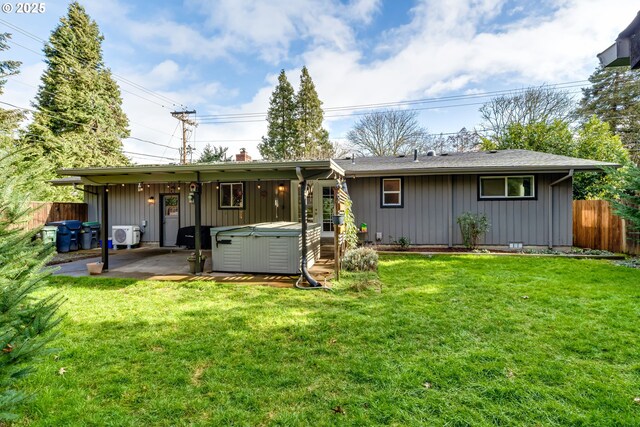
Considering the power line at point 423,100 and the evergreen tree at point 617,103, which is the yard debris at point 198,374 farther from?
the evergreen tree at point 617,103

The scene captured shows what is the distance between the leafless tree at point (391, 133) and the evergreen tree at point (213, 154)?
11.8m

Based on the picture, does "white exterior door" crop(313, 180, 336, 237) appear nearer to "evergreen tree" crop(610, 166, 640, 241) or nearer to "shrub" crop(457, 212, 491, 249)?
"shrub" crop(457, 212, 491, 249)

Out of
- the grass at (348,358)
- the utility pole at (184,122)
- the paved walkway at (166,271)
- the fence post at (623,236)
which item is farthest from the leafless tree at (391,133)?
the grass at (348,358)

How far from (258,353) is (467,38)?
12.3m

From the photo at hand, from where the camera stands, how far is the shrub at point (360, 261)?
6246mm

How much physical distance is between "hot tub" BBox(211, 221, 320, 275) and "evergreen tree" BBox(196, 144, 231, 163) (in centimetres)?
2000

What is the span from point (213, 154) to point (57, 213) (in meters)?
15.9

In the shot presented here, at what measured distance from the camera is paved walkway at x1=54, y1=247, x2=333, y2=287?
5.72m

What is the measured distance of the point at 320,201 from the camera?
9812 mm

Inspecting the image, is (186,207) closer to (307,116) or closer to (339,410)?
(339,410)

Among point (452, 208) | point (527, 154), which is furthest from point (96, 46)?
point (527, 154)

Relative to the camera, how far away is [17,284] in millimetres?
1812

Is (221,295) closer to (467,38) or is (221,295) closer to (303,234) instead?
(303,234)

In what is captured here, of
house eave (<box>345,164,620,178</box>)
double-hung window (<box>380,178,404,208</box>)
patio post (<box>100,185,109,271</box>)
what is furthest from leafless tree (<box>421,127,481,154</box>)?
patio post (<box>100,185,109,271</box>)
